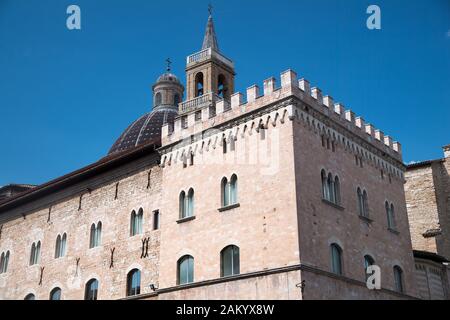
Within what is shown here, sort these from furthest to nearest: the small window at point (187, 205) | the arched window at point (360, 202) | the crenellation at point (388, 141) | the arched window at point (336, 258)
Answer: the crenellation at point (388, 141)
the arched window at point (360, 202)
the small window at point (187, 205)
the arched window at point (336, 258)

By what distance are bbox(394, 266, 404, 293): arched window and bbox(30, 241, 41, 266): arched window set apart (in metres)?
17.1

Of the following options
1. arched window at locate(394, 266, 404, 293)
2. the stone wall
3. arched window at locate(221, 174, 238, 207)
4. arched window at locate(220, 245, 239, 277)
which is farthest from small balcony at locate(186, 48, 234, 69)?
arched window at locate(394, 266, 404, 293)

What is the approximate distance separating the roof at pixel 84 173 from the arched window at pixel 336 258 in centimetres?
873

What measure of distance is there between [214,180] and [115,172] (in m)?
6.61

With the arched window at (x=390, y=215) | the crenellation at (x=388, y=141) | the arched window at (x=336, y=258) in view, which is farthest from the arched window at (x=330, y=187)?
the crenellation at (x=388, y=141)

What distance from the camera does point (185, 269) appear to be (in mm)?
21625

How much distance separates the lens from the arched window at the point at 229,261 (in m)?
20.0

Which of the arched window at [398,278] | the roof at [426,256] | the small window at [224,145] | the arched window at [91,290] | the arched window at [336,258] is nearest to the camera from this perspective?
the arched window at [336,258]

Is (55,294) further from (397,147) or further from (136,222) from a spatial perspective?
(397,147)

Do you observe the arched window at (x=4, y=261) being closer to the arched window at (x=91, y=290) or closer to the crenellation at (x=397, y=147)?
the arched window at (x=91, y=290)

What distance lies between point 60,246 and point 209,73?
11.1m

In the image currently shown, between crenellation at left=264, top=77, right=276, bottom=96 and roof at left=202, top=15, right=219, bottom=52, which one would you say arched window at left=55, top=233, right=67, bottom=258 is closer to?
roof at left=202, top=15, right=219, bottom=52

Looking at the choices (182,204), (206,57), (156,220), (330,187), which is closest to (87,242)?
(156,220)
